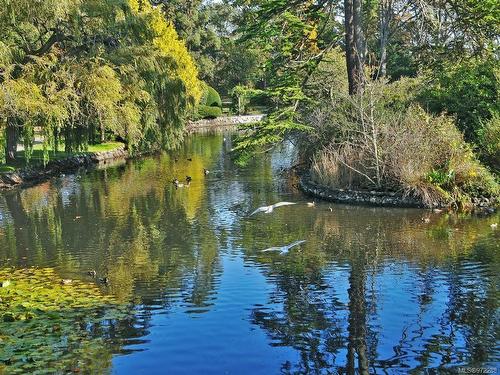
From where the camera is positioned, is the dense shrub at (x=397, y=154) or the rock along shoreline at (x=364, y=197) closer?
the dense shrub at (x=397, y=154)

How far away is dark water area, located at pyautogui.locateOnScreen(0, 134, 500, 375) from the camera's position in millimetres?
7145

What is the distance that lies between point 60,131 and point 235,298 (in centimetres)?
1607

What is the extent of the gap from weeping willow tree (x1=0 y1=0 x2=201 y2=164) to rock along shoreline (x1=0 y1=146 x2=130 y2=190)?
1.11 meters

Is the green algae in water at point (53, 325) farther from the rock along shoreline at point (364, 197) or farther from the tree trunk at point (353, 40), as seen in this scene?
the tree trunk at point (353, 40)

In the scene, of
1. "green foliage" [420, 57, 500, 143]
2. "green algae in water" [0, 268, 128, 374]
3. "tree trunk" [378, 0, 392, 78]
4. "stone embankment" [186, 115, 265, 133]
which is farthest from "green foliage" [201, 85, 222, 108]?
"green algae in water" [0, 268, 128, 374]

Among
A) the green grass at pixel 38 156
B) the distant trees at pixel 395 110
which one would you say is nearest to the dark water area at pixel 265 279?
the distant trees at pixel 395 110

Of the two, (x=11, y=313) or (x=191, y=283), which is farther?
(x=191, y=283)

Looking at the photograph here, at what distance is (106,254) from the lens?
40.0 ft

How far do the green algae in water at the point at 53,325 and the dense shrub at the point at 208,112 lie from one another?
44830 millimetres

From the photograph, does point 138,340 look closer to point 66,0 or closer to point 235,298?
point 235,298

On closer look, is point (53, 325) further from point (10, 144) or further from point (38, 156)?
point (38, 156)

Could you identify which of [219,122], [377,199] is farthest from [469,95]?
[219,122]

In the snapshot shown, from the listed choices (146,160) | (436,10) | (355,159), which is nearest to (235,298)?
(355,159)

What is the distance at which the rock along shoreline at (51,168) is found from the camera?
2142 cm
